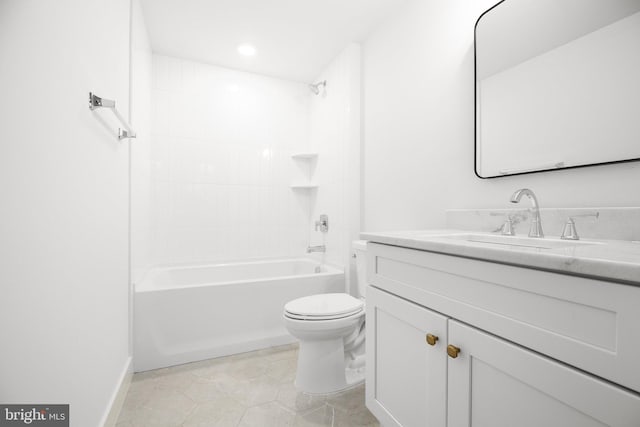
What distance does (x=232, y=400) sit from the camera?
1.52 meters

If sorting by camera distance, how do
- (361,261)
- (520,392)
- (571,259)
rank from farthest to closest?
(361,261)
(520,392)
(571,259)

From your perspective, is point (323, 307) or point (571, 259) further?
point (323, 307)

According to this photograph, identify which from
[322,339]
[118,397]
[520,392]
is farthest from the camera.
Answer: [322,339]

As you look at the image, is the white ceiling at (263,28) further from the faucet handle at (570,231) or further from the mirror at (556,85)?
the faucet handle at (570,231)

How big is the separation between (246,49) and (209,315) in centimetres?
211

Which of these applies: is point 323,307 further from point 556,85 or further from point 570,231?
point 556,85

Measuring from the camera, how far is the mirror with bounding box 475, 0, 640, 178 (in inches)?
38.3

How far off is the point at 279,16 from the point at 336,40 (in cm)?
51

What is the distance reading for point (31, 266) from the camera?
719mm

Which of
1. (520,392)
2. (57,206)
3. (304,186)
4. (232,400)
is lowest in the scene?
(232,400)

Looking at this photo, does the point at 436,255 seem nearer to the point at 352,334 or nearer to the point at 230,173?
the point at 352,334

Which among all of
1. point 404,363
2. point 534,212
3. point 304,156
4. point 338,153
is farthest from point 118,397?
point 304,156

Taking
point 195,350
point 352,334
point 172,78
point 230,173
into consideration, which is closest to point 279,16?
point 172,78

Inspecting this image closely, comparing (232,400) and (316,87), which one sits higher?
(316,87)
